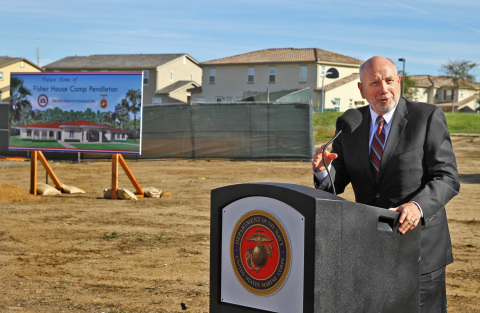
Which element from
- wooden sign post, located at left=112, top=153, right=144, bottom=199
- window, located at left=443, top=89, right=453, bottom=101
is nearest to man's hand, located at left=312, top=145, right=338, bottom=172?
wooden sign post, located at left=112, top=153, right=144, bottom=199

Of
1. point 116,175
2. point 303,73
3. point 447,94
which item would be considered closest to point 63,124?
point 116,175

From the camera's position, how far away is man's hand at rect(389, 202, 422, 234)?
2.88 metres

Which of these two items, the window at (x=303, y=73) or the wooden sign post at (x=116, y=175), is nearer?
the wooden sign post at (x=116, y=175)

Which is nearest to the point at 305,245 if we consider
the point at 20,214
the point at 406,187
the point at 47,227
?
the point at 406,187

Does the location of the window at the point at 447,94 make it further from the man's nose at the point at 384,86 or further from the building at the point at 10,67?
the man's nose at the point at 384,86

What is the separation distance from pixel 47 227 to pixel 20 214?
5.58ft

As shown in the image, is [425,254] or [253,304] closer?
[253,304]

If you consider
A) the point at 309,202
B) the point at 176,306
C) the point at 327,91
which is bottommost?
the point at 176,306

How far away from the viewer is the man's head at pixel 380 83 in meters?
3.28

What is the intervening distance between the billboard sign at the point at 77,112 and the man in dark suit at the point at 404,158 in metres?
12.6

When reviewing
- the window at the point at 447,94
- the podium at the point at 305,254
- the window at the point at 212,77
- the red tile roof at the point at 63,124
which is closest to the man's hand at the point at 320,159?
the podium at the point at 305,254

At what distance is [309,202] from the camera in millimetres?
2572

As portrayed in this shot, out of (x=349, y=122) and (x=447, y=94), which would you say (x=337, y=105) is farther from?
(x=349, y=122)

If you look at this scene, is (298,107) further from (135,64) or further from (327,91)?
(135,64)
